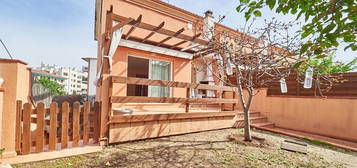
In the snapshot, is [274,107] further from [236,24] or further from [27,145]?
[27,145]

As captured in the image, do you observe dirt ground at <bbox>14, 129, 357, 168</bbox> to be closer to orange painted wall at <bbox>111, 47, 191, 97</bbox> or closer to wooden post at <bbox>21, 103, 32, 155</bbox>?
wooden post at <bbox>21, 103, 32, 155</bbox>

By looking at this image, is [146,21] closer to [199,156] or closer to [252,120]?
[199,156]

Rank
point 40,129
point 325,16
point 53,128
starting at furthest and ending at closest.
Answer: point 53,128 < point 40,129 < point 325,16

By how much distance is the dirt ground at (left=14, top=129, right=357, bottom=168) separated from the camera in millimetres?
3004

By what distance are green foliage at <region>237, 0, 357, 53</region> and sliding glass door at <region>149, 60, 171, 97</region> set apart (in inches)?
209

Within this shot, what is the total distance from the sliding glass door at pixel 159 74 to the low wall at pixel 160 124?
7.63 ft

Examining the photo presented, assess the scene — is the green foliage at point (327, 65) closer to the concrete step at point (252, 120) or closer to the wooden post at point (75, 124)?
the concrete step at point (252, 120)

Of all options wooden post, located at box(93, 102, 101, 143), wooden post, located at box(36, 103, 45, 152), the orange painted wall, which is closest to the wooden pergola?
the orange painted wall

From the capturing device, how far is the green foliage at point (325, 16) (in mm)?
1323

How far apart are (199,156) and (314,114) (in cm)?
601

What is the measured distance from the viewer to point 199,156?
3.40 metres

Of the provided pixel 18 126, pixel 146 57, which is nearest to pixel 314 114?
pixel 146 57

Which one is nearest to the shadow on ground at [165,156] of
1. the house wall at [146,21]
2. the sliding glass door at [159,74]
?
the house wall at [146,21]

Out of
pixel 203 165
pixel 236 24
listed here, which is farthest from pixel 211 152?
pixel 236 24
